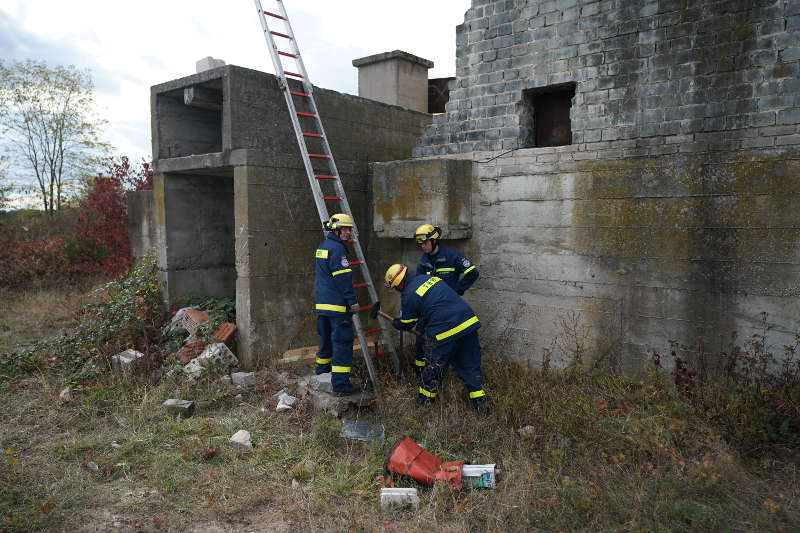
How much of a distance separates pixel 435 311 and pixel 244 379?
227 cm

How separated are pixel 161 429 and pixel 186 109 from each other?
444 centimetres

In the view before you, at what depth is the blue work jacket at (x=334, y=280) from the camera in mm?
5566

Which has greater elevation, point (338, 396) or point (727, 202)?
point (727, 202)

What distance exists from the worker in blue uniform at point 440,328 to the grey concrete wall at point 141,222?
630cm

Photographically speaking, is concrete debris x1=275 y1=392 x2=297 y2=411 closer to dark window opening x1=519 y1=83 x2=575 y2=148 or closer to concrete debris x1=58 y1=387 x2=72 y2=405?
concrete debris x1=58 y1=387 x2=72 y2=405

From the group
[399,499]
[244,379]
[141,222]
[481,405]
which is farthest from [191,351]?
[141,222]

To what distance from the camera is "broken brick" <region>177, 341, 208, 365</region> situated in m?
6.58

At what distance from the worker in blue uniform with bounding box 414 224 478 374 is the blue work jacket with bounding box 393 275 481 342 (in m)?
0.81

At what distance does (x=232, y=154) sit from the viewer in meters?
6.45

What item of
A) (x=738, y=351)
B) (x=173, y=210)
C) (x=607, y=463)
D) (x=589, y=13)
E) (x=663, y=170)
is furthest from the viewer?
(x=173, y=210)

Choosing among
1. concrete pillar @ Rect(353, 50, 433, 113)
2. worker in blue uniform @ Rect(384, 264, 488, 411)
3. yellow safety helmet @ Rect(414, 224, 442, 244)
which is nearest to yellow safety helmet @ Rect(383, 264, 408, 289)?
worker in blue uniform @ Rect(384, 264, 488, 411)

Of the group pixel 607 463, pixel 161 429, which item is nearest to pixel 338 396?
pixel 161 429

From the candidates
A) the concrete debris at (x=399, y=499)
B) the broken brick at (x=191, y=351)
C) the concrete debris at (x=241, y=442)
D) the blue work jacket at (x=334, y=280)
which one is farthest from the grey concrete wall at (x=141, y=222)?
the concrete debris at (x=399, y=499)

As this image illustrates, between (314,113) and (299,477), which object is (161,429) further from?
(314,113)
